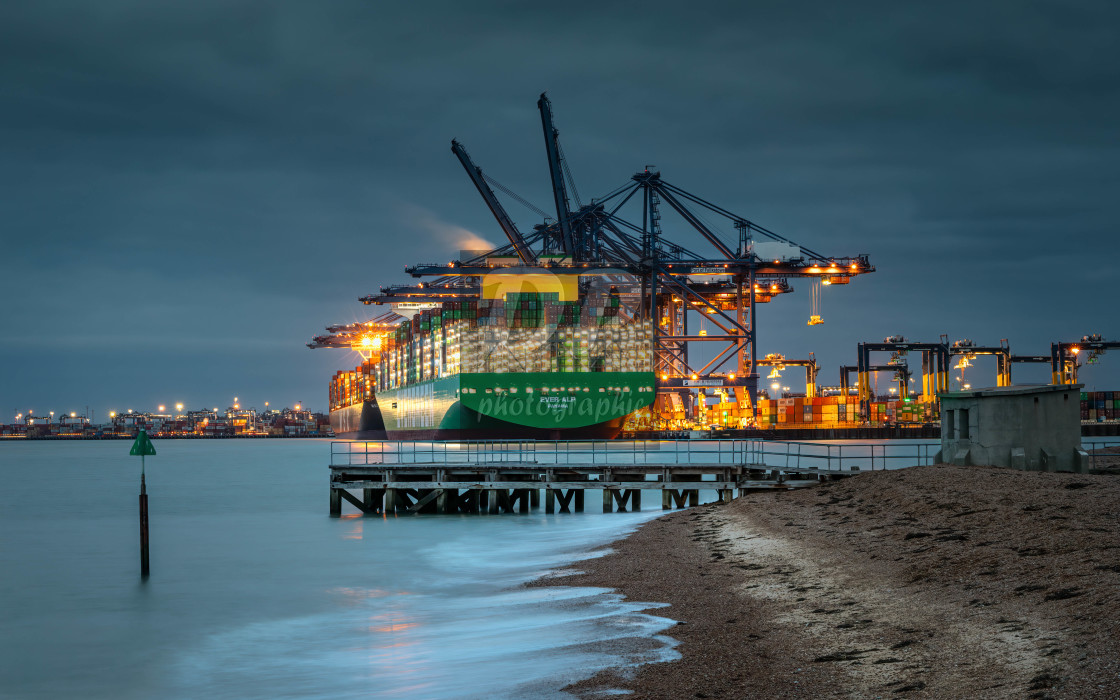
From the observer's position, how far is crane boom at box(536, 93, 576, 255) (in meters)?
113

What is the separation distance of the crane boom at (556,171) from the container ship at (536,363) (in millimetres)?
7791

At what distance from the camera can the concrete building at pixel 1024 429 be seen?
2622 cm

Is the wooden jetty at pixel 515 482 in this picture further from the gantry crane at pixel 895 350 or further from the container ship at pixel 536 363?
the gantry crane at pixel 895 350

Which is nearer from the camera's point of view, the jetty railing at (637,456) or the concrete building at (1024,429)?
the concrete building at (1024,429)

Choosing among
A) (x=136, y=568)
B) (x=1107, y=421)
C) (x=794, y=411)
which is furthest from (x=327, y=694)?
(x=1107, y=421)

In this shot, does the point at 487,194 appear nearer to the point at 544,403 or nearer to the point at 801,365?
the point at 544,403

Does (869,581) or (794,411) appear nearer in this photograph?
(869,581)

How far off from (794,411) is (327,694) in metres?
144

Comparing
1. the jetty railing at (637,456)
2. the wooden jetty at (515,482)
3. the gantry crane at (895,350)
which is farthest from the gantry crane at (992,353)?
the wooden jetty at (515,482)

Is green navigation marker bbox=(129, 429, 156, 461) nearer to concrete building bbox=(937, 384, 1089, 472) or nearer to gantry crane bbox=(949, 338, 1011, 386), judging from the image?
concrete building bbox=(937, 384, 1089, 472)

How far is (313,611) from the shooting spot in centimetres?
2086

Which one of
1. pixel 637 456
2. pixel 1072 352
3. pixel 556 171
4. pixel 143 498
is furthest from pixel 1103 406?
pixel 143 498

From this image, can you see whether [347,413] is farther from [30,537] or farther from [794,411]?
[30,537]

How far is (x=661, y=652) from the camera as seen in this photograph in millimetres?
13344
